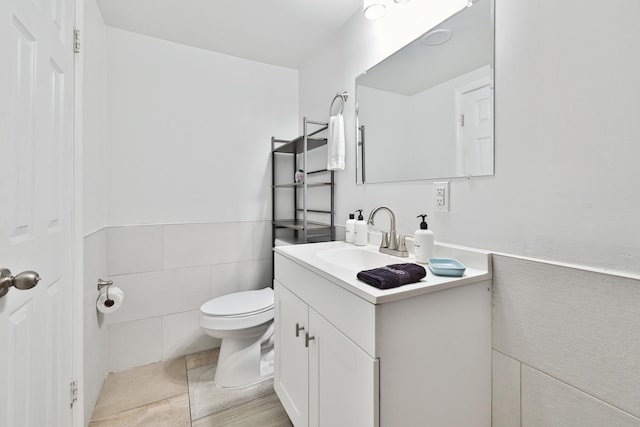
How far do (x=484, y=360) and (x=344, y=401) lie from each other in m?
0.50

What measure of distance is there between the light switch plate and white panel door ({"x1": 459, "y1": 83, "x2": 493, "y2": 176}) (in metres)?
0.09

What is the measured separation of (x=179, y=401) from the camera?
1579mm

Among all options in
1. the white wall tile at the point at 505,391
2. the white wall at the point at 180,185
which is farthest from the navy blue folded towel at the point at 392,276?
the white wall at the point at 180,185

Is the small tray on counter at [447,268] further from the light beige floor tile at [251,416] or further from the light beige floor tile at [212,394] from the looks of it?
the light beige floor tile at [212,394]

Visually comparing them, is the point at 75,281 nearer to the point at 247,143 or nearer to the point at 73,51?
the point at 73,51

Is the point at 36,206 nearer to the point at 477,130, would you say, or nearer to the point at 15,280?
the point at 15,280

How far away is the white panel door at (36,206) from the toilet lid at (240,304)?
0.68m

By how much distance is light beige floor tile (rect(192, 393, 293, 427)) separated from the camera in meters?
Result: 1.41

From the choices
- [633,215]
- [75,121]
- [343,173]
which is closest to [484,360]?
[633,215]

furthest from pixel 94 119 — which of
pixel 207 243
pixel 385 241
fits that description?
pixel 385 241

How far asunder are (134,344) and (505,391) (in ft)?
6.98

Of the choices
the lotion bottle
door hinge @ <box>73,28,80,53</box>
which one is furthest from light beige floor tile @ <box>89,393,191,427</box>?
door hinge @ <box>73,28,80,53</box>

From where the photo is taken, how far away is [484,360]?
0.96 m

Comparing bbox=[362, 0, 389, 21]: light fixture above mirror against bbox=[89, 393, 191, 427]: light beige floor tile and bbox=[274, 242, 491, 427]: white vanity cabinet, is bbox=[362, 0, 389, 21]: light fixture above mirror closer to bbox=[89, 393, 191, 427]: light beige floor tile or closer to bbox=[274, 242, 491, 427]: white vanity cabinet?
bbox=[274, 242, 491, 427]: white vanity cabinet
